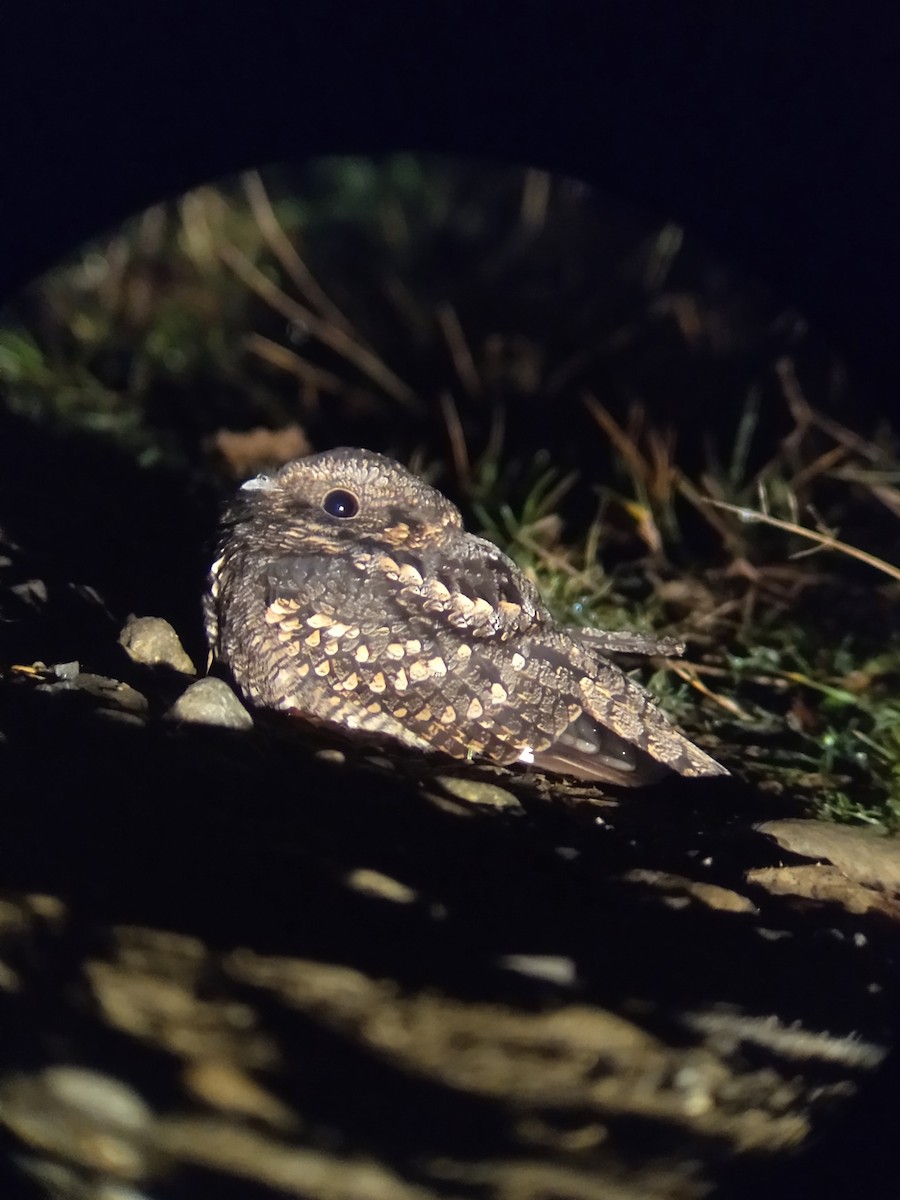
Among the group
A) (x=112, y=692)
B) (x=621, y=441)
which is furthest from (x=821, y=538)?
(x=112, y=692)

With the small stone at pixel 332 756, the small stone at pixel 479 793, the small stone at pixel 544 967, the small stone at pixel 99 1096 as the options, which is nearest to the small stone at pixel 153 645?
the small stone at pixel 332 756

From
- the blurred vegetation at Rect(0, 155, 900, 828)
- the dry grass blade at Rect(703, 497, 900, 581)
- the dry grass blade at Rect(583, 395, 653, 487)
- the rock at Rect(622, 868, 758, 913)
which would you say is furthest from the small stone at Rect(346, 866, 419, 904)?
the dry grass blade at Rect(583, 395, 653, 487)

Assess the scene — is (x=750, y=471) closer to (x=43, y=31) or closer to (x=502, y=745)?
(x=502, y=745)

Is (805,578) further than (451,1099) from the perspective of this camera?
Yes

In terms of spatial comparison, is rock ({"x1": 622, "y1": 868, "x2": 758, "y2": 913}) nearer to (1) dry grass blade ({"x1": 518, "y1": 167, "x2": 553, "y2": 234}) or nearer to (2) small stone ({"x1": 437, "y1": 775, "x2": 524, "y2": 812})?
(2) small stone ({"x1": 437, "y1": 775, "x2": 524, "y2": 812})

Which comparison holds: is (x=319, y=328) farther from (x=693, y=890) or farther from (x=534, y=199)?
(x=693, y=890)

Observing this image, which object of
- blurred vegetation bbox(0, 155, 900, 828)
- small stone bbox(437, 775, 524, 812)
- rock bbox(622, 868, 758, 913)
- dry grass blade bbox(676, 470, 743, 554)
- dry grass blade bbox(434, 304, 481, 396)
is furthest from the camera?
dry grass blade bbox(434, 304, 481, 396)

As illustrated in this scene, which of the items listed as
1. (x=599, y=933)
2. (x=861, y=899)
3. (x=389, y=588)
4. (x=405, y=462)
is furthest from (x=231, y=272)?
(x=861, y=899)
